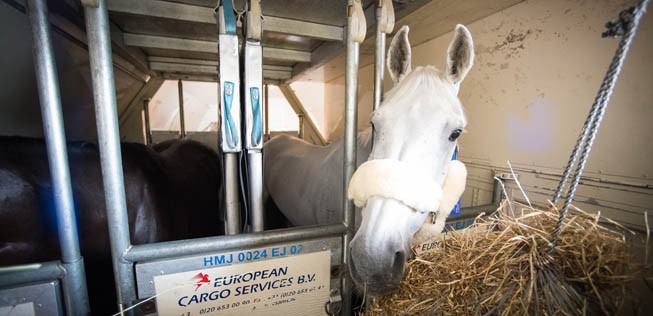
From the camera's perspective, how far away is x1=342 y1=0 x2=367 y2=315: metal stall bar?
88 centimetres

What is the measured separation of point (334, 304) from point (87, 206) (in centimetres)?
132

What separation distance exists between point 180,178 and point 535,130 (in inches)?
106

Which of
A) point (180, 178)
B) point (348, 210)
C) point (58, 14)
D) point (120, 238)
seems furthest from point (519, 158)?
point (58, 14)

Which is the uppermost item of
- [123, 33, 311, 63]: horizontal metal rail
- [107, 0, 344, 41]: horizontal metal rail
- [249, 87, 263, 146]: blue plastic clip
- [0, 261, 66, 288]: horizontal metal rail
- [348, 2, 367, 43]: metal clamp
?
[123, 33, 311, 63]: horizontal metal rail

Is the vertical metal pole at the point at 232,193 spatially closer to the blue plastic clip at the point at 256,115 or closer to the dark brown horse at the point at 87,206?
the blue plastic clip at the point at 256,115

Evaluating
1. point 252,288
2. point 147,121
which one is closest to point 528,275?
point 252,288

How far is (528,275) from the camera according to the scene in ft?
1.80

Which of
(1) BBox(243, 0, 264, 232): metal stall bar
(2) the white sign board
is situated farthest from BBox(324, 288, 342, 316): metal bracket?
(1) BBox(243, 0, 264, 232): metal stall bar

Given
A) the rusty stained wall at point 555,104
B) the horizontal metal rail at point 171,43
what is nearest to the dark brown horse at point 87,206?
the horizontal metal rail at point 171,43

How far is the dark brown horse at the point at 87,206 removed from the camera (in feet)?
3.14

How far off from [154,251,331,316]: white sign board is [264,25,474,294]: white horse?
24cm

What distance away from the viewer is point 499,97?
5.85ft

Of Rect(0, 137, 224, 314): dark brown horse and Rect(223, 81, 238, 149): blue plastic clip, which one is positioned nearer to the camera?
Rect(223, 81, 238, 149): blue plastic clip

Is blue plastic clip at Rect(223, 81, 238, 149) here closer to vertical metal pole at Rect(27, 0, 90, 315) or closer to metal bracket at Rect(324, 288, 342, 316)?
A: vertical metal pole at Rect(27, 0, 90, 315)
